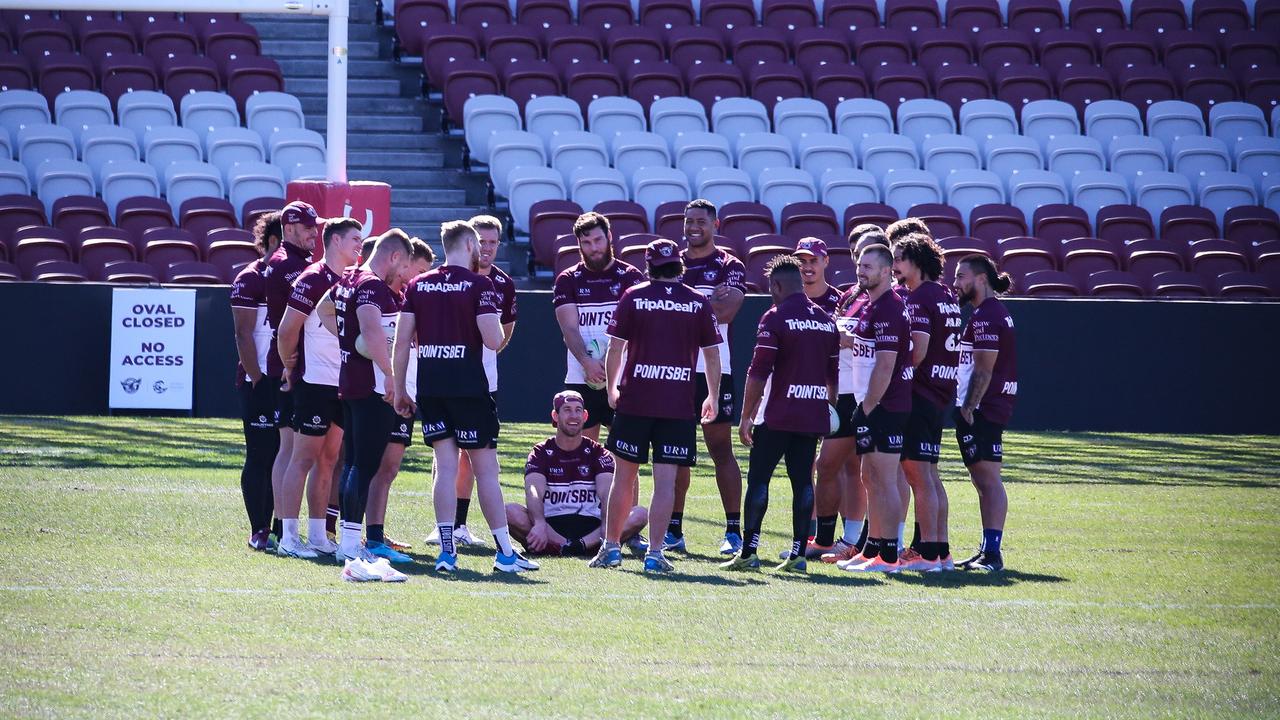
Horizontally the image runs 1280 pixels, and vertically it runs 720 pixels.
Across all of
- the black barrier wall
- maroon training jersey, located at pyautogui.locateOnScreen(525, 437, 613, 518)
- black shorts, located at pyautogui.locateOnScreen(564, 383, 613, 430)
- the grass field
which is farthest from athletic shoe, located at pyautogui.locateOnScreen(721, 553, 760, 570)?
the black barrier wall

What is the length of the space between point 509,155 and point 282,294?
1114 cm

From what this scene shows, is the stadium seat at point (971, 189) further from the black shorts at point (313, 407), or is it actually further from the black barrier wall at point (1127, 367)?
the black shorts at point (313, 407)

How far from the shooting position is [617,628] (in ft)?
22.8

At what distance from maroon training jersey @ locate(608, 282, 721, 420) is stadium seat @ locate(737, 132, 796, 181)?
41.1 ft

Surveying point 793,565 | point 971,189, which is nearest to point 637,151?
point 971,189

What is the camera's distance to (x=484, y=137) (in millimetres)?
20703

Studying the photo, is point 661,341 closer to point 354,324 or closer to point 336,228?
point 354,324

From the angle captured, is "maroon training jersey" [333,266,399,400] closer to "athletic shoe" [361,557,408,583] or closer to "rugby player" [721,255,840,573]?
"athletic shoe" [361,557,408,583]

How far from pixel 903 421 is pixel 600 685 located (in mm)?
3590

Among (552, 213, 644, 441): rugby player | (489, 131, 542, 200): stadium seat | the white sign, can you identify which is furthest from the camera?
(489, 131, 542, 200): stadium seat

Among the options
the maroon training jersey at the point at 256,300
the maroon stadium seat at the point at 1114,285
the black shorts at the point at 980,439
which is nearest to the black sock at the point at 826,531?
the black shorts at the point at 980,439

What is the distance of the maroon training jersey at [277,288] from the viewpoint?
9156mm

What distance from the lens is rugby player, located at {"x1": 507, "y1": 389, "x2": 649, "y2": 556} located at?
941 centimetres

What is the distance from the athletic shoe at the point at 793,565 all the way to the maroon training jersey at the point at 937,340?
1257 millimetres
